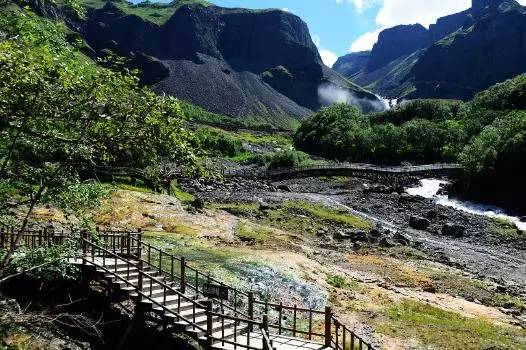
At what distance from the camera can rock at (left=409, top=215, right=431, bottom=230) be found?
198 feet

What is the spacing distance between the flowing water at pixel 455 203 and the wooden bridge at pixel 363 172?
4796 mm

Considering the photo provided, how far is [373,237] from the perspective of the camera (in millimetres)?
51531

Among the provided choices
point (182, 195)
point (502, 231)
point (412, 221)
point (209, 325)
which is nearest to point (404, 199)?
point (412, 221)

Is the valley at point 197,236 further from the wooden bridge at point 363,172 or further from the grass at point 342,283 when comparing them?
the wooden bridge at point 363,172

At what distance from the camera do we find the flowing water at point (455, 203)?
210 ft

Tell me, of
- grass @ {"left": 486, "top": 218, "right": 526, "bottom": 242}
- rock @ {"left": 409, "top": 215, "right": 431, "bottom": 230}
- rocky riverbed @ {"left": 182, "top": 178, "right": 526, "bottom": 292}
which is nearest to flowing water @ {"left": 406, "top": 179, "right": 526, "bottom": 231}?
grass @ {"left": 486, "top": 218, "right": 526, "bottom": 242}

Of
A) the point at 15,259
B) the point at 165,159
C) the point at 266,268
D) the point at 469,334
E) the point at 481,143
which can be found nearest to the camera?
the point at 15,259

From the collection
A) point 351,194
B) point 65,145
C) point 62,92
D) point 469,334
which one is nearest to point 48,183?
point 65,145

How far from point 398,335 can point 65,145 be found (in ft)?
59.8

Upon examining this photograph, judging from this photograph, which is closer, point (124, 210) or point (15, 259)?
point (15, 259)

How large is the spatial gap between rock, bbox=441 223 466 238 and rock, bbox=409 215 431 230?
8.68ft

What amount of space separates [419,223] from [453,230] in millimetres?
4319

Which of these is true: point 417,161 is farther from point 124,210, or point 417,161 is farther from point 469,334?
point 469,334

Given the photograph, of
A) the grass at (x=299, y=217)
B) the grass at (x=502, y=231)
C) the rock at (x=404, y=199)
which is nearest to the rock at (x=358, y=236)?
the grass at (x=299, y=217)
